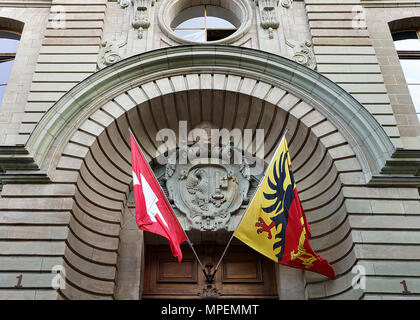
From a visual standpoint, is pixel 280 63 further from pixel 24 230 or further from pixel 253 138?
pixel 24 230

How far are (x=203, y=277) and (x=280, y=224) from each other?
3.35 meters

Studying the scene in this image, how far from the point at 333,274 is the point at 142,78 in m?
7.16

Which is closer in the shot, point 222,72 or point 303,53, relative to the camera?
point 222,72

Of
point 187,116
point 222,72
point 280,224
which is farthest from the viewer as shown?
point 187,116

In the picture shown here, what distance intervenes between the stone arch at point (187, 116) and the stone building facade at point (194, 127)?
0.04 metres

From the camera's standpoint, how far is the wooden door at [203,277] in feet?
35.5

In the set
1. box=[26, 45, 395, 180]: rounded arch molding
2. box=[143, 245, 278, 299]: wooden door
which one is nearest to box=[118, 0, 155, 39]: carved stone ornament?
box=[26, 45, 395, 180]: rounded arch molding

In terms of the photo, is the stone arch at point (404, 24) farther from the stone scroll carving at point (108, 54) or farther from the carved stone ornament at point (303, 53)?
the stone scroll carving at point (108, 54)

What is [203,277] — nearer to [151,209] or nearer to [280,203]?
[151,209]

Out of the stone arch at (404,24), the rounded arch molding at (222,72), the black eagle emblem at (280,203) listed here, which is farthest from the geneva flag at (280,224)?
the stone arch at (404,24)

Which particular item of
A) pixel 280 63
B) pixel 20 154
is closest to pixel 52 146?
pixel 20 154

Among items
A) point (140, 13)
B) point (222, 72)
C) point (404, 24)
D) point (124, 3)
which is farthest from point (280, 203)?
point (404, 24)

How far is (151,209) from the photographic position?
8.76 meters

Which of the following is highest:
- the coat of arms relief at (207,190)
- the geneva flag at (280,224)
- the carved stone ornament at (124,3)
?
the carved stone ornament at (124,3)
